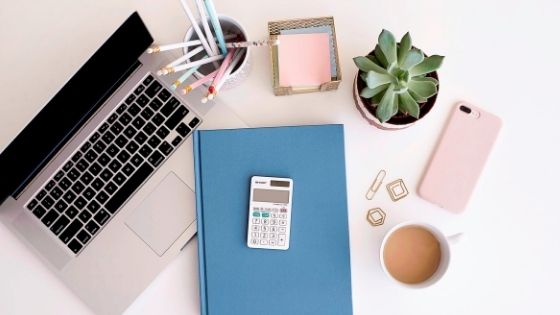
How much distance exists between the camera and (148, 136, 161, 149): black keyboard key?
2.26ft

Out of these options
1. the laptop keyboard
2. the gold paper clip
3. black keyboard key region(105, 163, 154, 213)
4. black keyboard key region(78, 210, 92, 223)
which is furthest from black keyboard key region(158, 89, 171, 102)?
the gold paper clip

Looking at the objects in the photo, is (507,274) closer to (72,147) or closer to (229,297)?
(229,297)

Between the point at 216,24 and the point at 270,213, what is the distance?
0.28 metres

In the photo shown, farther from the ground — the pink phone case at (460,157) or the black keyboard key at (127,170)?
the pink phone case at (460,157)

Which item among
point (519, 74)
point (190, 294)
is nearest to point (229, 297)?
point (190, 294)

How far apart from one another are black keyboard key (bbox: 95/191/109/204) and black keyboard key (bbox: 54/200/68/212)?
0.05 meters

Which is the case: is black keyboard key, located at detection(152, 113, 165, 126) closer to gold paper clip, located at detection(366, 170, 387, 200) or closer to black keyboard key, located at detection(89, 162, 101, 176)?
black keyboard key, located at detection(89, 162, 101, 176)

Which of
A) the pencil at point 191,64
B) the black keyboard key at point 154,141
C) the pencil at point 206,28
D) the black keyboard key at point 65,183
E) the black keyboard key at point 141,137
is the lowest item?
the black keyboard key at point 65,183

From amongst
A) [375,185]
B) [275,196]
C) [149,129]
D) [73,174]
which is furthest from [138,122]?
[375,185]

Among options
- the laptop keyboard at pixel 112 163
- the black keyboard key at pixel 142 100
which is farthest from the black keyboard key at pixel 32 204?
the black keyboard key at pixel 142 100

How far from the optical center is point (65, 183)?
2.25ft

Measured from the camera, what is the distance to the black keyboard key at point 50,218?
680 millimetres

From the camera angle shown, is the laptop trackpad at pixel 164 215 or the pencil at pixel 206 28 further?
the laptop trackpad at pixel 164 215

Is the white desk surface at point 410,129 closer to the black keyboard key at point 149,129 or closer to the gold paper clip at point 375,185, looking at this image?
the gold paper clip at point 375,185
